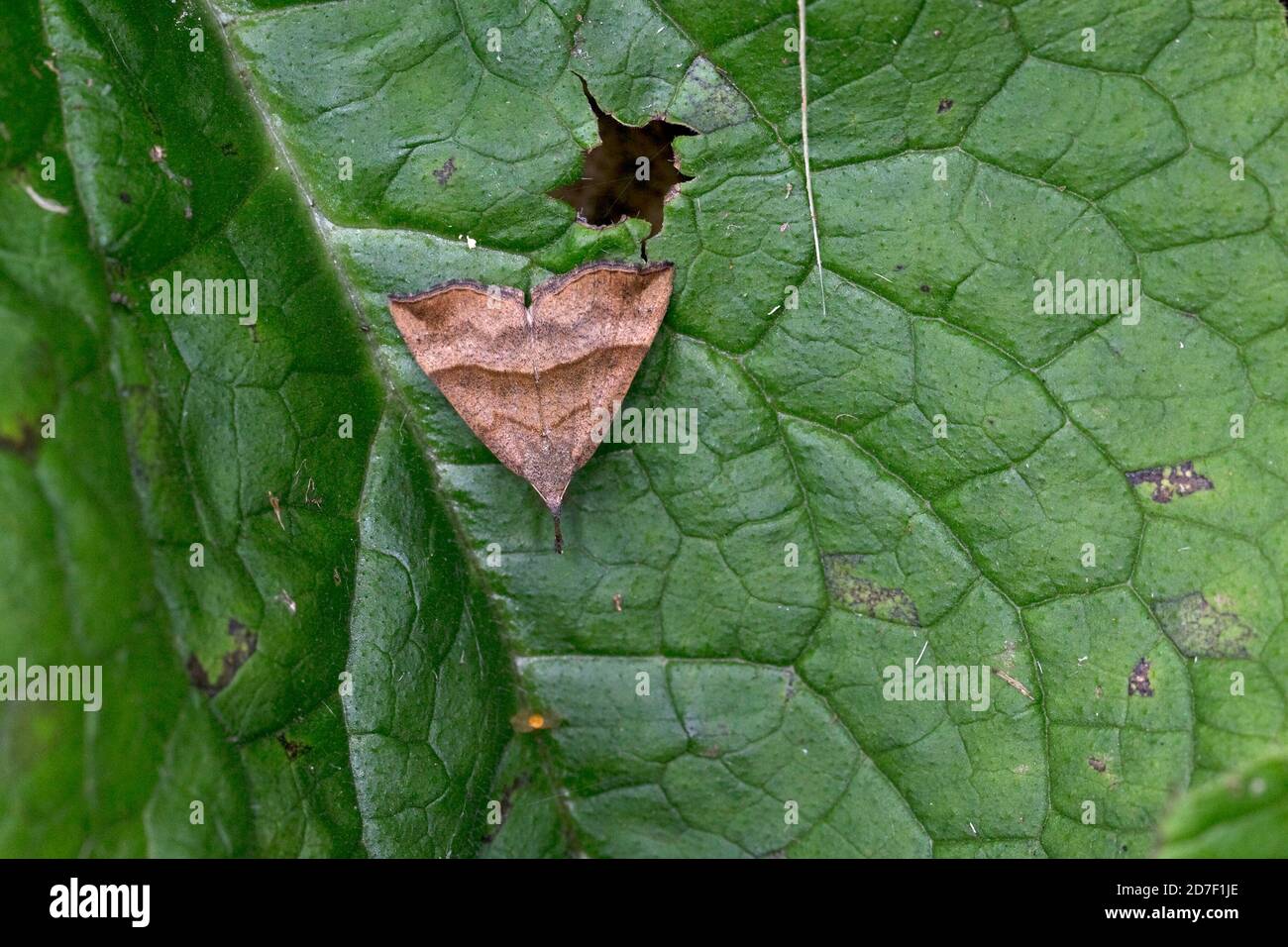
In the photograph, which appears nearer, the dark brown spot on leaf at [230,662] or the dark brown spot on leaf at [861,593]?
the dark brown spot on leaf at [230,662]

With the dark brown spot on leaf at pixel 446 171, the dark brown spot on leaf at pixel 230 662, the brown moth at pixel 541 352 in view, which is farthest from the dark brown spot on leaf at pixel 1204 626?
the dark brown spot on leaf at pixel 230 662

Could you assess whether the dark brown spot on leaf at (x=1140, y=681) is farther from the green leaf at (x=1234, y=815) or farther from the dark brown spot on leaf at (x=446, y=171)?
the dark brown spot on leaf at (x=446, y=171)

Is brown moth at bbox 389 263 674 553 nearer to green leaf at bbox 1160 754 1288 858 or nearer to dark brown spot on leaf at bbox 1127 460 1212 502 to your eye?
dark brown spot on leaf at bbox 1127 460 1212 502

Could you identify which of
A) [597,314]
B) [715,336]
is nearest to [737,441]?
[715,336]

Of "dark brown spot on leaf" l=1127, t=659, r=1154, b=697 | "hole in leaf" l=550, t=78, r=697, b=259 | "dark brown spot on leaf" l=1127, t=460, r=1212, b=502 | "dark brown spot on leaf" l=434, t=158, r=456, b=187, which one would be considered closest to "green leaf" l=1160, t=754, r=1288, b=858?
"dark brown spot on leaf" l=1127, t=659, r=1154, b=697
